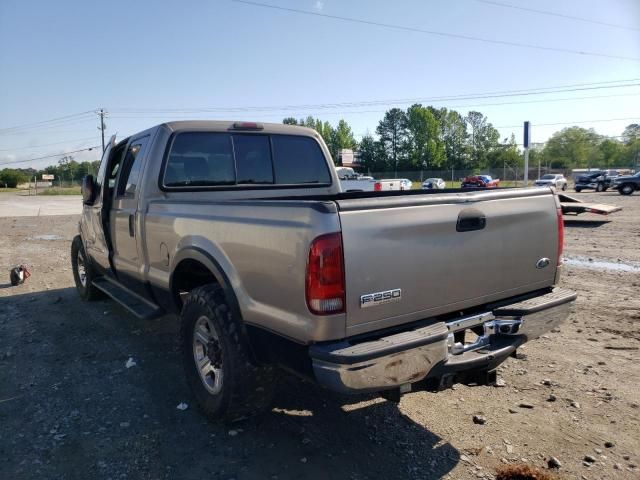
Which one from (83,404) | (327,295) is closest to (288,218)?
(327,295)

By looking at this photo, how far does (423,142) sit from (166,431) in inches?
4271

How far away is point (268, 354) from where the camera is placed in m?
2.80

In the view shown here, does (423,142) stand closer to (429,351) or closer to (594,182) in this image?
(594,182)

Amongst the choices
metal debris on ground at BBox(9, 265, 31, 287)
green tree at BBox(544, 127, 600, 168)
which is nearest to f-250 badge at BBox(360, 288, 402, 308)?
metal debris on ground at BBox(9, 265, 31, 287)

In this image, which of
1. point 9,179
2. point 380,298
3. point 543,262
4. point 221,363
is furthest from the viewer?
point 9,179

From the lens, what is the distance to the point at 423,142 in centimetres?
10650

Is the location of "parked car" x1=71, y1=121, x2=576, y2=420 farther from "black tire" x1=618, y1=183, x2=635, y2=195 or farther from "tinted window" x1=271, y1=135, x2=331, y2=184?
"black tire" x1=618, y1=183, x2=635, y2=195

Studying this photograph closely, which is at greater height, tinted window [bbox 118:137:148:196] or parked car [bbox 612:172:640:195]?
tinted window [bbox 118:137:148:196]

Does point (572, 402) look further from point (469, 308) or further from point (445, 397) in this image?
point (469, 308)

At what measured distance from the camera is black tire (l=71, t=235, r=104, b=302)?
Result: 251 inches

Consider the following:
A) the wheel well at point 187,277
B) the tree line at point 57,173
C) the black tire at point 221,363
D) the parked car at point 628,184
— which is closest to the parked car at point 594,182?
the parked car at point 628,184

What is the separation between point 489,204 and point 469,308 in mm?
662

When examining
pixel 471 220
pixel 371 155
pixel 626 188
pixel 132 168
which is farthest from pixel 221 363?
pixel 371 155

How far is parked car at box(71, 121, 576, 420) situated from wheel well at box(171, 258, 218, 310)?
0.04 feet
